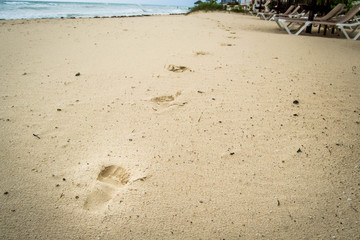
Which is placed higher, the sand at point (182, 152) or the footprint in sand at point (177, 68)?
the footprint in sand at point (177, 68)

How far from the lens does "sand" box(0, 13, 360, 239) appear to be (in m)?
0.90

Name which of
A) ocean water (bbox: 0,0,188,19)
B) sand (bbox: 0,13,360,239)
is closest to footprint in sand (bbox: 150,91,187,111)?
sand (bbox: 0,13,360,239)

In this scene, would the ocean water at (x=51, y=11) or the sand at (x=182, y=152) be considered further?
the ocean water at (x=51, y=11)

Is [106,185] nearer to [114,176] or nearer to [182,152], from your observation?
[114,176]

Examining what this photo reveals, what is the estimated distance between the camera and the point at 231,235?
85cm

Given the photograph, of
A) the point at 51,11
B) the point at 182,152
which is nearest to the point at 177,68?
the point at 182,152

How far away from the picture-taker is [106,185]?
3.52ft

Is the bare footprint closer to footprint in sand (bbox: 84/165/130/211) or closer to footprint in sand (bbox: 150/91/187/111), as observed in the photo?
footprint in sand (bbox: 84/165/130/211)

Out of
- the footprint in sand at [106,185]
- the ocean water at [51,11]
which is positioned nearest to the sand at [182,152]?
the footprint in sand at [106,185]

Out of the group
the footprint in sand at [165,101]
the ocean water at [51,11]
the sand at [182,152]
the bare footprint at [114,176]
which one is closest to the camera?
the sand at [182,152]

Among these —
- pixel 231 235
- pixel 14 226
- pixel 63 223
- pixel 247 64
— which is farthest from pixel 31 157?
pixel 247 64

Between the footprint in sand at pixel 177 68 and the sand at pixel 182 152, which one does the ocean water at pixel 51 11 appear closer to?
the sand at pixel 182 152

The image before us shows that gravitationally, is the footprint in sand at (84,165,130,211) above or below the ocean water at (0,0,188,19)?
below

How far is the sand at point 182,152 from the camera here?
90 cm
